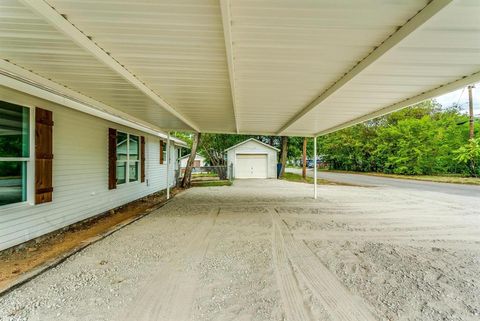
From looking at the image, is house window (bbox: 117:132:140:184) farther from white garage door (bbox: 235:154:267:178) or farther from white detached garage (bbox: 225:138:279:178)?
white garage door (bbox: 235:154:267:178)

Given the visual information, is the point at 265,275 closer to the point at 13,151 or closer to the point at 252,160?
the point at 13,151

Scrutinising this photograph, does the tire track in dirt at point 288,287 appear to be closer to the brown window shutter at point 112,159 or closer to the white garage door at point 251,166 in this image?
the brown window shutter at point 112,159

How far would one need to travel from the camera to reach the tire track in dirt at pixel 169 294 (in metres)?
2.23

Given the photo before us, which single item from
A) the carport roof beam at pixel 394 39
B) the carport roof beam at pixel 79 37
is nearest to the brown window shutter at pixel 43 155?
the carport roof beam at pixel 79 37

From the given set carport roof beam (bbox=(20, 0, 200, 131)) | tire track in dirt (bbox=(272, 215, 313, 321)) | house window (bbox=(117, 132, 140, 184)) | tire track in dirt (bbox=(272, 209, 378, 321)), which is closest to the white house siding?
house window (bbox=(117, 132, 140, 184))

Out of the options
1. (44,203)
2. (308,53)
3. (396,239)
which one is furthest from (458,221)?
(44,203)

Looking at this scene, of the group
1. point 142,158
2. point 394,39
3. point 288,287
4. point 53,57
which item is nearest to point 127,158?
point 142,158

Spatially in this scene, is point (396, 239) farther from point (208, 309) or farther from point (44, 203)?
point (44, 203)

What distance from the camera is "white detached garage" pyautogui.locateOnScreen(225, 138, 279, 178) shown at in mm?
19797

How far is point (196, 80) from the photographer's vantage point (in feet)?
13.4

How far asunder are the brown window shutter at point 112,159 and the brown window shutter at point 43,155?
85.8 inches

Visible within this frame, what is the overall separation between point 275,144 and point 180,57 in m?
24.1

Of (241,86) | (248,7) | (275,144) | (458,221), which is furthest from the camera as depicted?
(275,144)

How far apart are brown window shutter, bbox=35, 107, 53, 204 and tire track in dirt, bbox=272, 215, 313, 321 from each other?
400 centimetres
